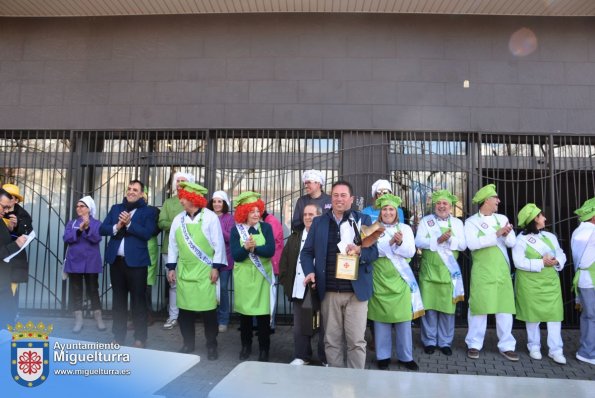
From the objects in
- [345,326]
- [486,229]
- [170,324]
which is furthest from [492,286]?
[170,324]

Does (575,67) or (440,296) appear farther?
(575,67)

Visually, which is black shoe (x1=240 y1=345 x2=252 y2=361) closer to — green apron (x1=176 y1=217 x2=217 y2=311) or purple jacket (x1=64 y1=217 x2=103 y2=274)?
green apron (x1=176 y1=217 x2=217 y2=311)

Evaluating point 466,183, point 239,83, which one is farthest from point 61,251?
point 466,183

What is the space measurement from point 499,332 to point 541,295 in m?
0.62

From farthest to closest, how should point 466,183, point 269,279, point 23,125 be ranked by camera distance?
point 23,125, point 466,183, point 269,279

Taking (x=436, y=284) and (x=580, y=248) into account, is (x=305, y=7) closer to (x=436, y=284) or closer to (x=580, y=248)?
(x=436, y=284)

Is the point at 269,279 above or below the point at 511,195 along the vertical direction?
below

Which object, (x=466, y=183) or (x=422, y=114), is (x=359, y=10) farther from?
(x=466, y=183)

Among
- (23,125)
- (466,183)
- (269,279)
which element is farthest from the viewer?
(23,125)

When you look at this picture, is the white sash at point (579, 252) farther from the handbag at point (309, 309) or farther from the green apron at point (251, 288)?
the green apron at point (251, 288)

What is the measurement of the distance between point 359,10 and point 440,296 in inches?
167

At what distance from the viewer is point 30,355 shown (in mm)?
2084

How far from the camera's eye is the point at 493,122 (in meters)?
6.72

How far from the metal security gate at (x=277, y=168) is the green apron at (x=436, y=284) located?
133 centimetres
